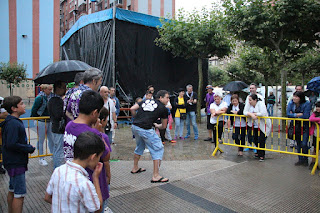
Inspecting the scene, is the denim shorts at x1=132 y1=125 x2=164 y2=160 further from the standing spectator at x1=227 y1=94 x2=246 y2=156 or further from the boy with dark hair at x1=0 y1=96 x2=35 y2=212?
the standing spectator at x1=227 y1=94 x2=246 y2=156

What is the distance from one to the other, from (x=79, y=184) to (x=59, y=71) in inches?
125

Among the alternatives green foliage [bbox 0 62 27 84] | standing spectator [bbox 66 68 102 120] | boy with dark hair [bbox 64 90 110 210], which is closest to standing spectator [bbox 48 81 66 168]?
standing spectator [bbox 66 68 102 120]

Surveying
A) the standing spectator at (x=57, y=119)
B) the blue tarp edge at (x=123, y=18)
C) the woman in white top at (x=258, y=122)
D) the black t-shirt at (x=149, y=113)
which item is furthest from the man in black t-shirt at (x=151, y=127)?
the blue tarp edge at (x=123, y=18)

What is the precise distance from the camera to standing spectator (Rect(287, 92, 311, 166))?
557cm

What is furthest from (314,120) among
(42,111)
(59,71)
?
(42,111)

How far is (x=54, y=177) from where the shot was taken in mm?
1921

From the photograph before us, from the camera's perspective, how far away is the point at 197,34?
11695 millimetres

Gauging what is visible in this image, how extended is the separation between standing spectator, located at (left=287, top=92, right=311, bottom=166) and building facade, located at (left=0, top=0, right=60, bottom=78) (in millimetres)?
30146

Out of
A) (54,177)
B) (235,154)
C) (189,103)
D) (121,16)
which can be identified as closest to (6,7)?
(121,16)

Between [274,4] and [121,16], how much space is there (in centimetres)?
653

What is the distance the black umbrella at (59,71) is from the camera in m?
4.57

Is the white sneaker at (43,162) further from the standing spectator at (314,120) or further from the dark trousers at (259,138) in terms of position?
the standing spectator at (314,120)

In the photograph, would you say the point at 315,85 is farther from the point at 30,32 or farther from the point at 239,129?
the point at 30,32

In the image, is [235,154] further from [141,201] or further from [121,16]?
[121,16]
